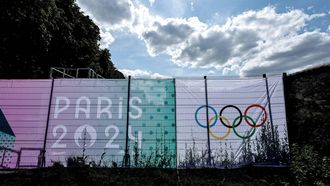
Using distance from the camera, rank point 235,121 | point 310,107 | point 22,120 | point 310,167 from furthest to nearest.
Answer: point 22,120 → point 235,121 → point 310,107 → point 310,167

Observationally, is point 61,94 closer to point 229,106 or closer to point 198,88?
point 198,88

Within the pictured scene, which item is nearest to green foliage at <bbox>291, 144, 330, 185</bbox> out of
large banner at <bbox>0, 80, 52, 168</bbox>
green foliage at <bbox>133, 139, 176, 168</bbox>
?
green foliage at <bbox>133, 139, 176, 168</bbox>

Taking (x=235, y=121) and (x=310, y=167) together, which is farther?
(x=235, y=121)

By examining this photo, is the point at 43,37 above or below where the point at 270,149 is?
above

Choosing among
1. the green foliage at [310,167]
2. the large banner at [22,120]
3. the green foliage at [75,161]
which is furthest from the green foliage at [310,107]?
the large banner at [22,120]

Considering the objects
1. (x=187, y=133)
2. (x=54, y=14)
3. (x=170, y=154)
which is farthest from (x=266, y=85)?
(x=54, y=14)

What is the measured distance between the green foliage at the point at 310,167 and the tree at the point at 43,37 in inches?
417

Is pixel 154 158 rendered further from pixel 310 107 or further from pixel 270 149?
pixel 310 107

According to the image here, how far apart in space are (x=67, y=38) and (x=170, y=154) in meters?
9.98

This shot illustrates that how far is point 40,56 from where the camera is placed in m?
13.5

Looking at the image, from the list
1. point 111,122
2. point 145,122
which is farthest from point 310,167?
point 111,122

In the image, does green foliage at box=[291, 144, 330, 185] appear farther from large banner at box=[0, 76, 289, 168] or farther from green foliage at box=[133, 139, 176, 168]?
green foliage at box=[133, 139, 176, 168]

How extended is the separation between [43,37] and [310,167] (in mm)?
10889

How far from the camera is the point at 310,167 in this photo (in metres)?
5.95
